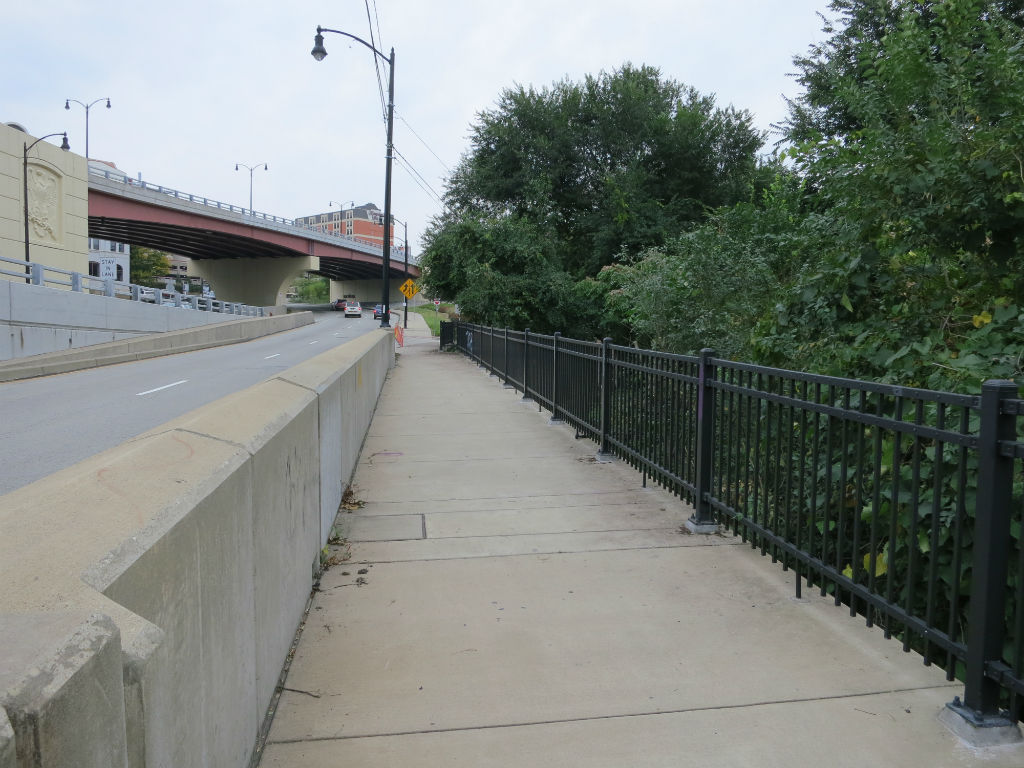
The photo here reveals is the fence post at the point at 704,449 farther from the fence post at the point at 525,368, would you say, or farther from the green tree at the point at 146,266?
the green tree at the point at 146,266

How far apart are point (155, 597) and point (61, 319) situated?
23448 mm

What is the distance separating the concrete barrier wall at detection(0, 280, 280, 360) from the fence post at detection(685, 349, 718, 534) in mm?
18299

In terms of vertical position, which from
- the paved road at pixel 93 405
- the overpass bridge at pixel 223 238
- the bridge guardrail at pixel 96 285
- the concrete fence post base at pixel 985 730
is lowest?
the concrete fence post base at pixel 985 730

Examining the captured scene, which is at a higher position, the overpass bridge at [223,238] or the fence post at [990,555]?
the overpass bridge at [223,238]

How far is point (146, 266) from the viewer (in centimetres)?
9725

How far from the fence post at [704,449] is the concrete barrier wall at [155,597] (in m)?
3.03

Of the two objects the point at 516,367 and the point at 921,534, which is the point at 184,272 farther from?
the point at 921,534

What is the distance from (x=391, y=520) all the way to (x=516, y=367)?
9.46m

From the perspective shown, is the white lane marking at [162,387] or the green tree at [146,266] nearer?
the white lane marking at [162,387]

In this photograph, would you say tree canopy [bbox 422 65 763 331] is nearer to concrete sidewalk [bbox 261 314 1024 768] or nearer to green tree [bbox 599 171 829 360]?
green tree [bbox 599 171 829 360]

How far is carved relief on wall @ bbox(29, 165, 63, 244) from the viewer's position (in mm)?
32000

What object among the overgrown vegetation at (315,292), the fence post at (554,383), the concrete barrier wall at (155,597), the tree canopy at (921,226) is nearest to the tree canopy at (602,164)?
the fence post at (554,383)

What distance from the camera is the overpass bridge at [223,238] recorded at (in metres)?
47.9

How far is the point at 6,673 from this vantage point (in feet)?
3.56
